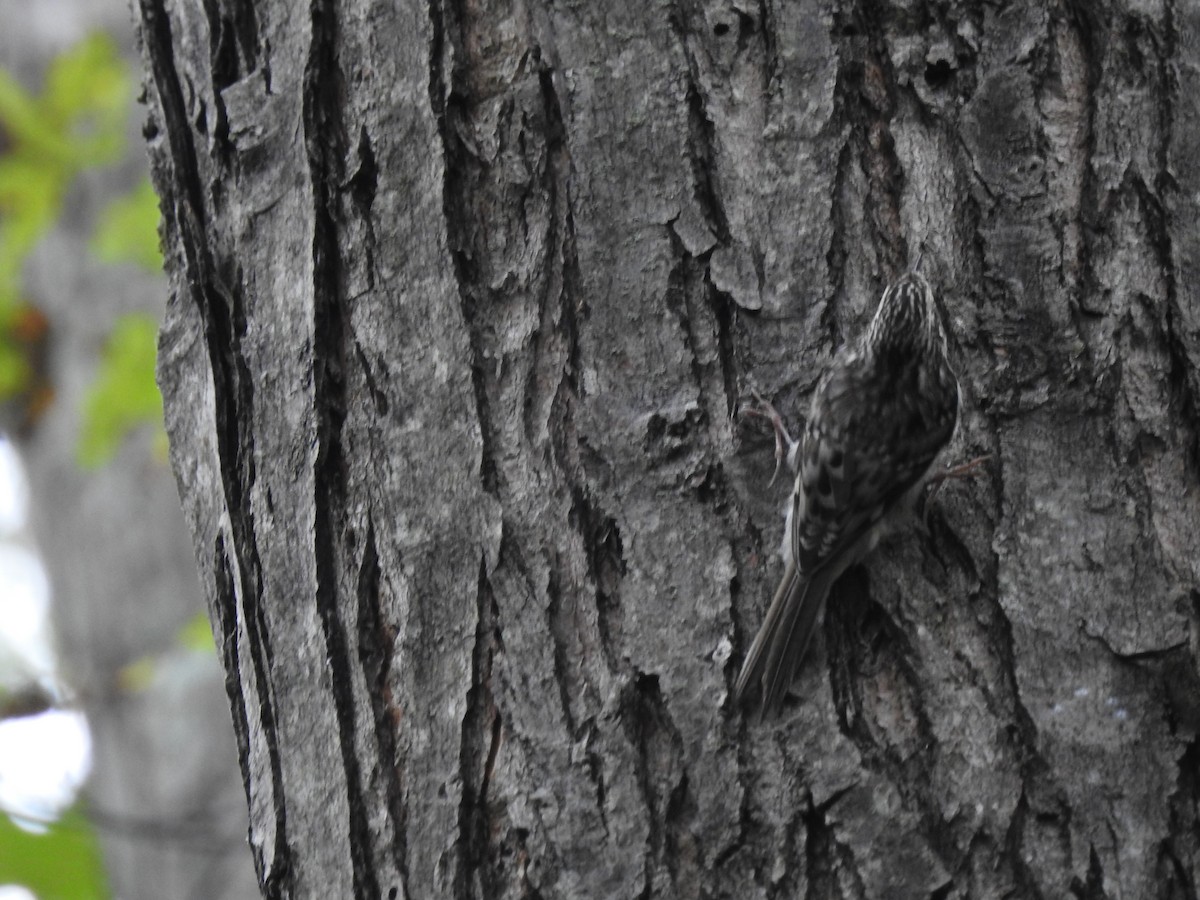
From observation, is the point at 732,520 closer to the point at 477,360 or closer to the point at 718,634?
the point at 718,634

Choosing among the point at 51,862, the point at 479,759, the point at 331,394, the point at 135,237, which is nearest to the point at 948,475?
the point at 479,759

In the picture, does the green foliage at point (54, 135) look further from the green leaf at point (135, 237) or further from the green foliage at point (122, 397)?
the green foliage at point (122, 397)

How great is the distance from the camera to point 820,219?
80.0 inches

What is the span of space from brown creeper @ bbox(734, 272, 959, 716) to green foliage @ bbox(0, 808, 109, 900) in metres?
2.09

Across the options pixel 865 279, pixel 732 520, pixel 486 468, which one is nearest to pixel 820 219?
pixel 865 279

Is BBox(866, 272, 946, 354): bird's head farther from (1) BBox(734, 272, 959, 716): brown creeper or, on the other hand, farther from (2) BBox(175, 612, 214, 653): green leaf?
(2) BBox(175, 612, 214, 653): green leaf

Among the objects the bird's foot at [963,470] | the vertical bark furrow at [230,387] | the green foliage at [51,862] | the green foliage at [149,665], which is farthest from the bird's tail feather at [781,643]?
the green foliage at [149,665]

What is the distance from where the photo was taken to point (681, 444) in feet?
6.43

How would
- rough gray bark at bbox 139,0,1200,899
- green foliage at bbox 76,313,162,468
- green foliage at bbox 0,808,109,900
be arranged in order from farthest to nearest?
1. green foliage at bbox 76,313,162,468
2. green foliage at bbox 0,808,109,900
3. rough gray bark at bbox 139,0,1200,899

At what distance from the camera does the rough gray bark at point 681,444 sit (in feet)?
6.04

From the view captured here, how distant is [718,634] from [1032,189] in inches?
34.4

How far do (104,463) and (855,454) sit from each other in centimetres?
368

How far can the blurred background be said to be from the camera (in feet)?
14.1

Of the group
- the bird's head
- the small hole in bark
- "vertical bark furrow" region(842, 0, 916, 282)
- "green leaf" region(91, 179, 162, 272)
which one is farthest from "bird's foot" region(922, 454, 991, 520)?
"green leaf" region(91, 179, 162, 272)
